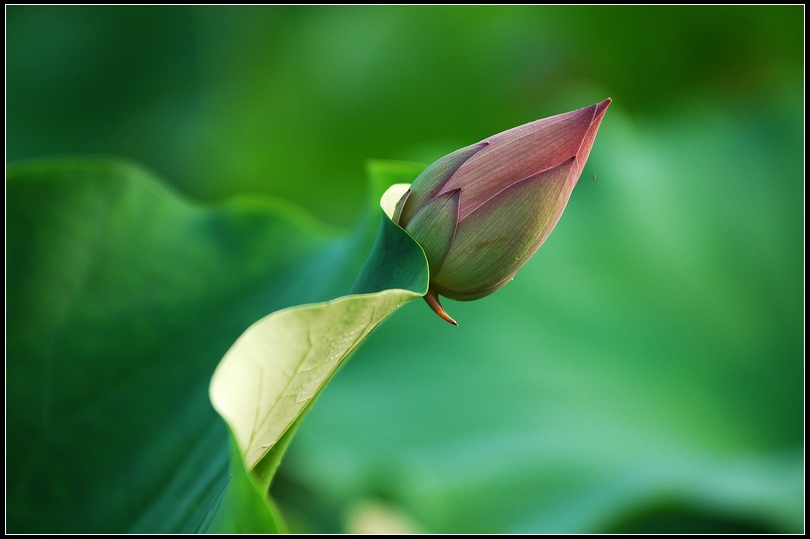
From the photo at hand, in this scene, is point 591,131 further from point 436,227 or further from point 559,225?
point 559,225

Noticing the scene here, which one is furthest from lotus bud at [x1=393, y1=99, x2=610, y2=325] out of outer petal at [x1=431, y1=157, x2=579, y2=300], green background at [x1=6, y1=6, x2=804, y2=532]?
green background at [x1=6, y1=6, x2=804, y2=532]

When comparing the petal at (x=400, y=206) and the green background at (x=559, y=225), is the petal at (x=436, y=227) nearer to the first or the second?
the petal at (x=400, y=206)

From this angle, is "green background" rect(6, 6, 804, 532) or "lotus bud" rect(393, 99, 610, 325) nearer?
"lotus bud" rect(393, 99, 610, 325)

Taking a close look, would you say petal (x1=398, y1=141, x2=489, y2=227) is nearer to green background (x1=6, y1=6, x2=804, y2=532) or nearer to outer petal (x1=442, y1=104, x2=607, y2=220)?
outer petal (x1=442, y1=104, x2=607, y2=220)

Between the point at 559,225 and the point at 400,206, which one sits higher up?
the point at 400,206

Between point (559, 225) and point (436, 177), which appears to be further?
point (559, 225)

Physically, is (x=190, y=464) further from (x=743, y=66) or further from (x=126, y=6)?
(x=743, y=66)

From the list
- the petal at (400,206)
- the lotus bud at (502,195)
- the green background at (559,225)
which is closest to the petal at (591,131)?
the lotus bud at (502,195)

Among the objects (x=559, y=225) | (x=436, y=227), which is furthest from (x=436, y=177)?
(x=559, y=225)
